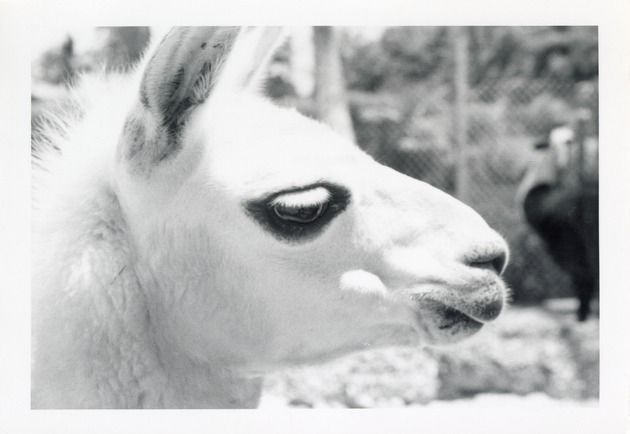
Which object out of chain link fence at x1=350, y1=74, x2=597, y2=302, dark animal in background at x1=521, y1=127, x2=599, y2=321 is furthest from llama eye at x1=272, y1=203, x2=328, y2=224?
dark animal in background at x1=521, y1=127, x2=599, y2=321

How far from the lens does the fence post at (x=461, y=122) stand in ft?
8.00

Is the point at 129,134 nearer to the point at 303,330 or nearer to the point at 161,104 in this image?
the point at 161,104

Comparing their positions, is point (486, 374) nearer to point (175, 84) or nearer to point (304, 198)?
point (304, 198)

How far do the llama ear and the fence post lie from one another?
3.07 feet

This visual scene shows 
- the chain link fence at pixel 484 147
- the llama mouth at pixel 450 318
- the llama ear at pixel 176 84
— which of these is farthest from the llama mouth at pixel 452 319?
the chain link fence at pixel 484 147

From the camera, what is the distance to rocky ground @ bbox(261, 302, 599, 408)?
2.30 metres

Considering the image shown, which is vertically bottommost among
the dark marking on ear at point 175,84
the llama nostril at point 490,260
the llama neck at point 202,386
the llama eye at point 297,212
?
the llama neck at point 202,386

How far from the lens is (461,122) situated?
263 centimetres

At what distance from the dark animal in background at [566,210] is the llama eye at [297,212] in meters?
1.10

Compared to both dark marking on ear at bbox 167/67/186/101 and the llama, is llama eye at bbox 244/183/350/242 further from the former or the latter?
dark marking on ear at bbox 167/67/186/101

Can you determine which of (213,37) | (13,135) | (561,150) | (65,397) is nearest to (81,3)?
(13,135)

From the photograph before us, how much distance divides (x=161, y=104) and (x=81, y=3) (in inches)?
32.8

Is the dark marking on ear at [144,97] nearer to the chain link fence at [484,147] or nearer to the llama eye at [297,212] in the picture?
the llama eye at [297,212]

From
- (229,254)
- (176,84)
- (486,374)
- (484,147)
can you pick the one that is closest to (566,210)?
(484,147)
